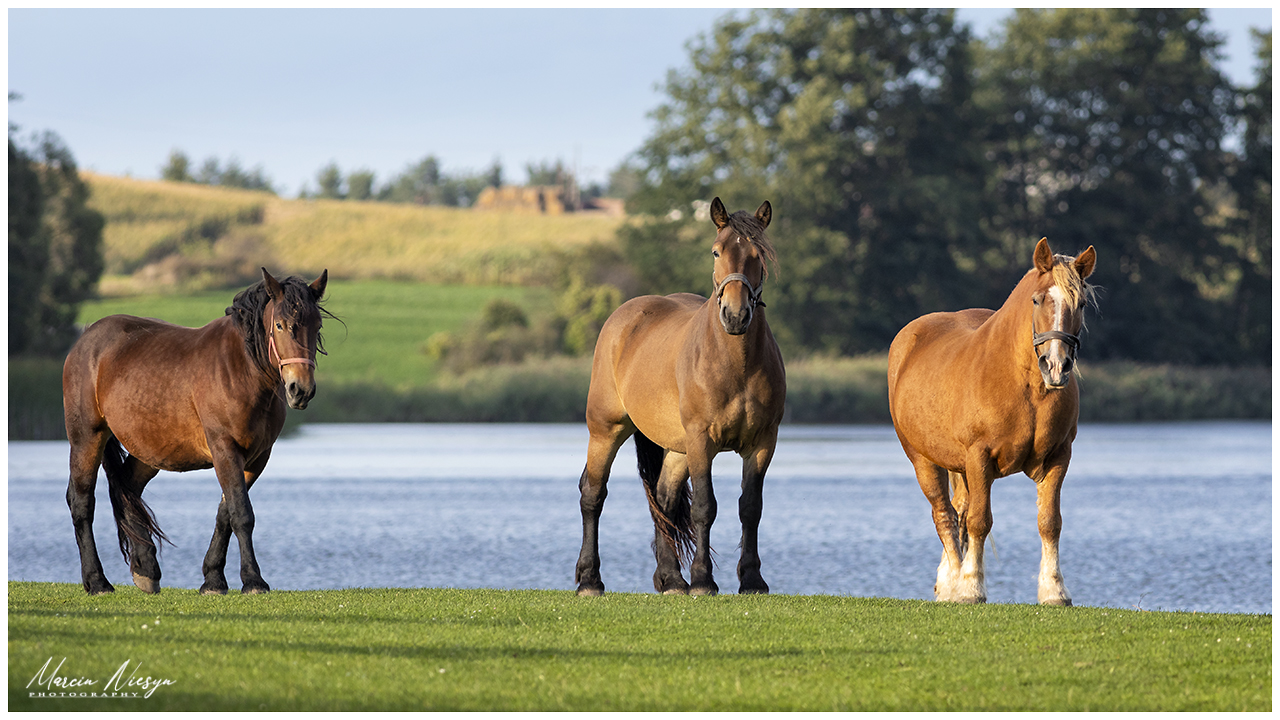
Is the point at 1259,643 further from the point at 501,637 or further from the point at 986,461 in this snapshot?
the point at 501,637

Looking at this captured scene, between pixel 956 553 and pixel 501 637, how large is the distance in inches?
134

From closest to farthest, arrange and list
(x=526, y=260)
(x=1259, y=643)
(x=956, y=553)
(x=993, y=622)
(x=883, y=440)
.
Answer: (x=1259, y=643), (x=993, y=622), (x=956, y=553), (x=883, y=440), (x=526, y=260)

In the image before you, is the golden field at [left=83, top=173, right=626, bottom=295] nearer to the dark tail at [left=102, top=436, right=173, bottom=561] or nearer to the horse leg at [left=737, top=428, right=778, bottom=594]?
the dark tail at [left=102, top=436, right=173, bottom=561]

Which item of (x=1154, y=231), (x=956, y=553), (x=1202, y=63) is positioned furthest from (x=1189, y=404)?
(x=956, y=553)

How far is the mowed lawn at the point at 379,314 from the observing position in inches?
2106

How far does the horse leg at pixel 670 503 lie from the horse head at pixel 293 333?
2642 mm

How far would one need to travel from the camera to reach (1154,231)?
57.0 meters

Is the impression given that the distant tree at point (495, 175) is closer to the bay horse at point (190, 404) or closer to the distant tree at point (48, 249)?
the distant tree at point (48, 249)

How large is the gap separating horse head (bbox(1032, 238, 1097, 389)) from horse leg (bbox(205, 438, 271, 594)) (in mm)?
4925

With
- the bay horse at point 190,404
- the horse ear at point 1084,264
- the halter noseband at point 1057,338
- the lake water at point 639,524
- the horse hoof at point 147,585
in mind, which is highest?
the horse ear at point 1084,264

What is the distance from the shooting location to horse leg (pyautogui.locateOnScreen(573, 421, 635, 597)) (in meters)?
9.28

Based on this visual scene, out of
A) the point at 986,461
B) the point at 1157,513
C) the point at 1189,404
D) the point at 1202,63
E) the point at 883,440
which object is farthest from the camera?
the point at 1202,63

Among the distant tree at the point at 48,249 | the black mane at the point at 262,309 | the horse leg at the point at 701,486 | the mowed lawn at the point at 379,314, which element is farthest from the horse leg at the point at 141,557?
the mowed lawn at the point at 379,314

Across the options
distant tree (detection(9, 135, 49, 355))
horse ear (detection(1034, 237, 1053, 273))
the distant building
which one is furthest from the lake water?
the distant building
